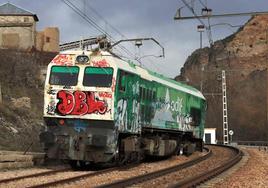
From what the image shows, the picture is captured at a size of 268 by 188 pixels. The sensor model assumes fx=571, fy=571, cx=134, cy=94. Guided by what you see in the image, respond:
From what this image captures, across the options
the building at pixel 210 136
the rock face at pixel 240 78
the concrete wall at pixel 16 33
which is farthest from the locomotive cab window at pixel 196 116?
the rock face at pixel 240 78

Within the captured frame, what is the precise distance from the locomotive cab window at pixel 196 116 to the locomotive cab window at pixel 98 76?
1148 centimetres

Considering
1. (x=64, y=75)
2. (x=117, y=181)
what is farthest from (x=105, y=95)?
(x=117, y=181)

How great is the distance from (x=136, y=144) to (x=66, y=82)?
140 inches

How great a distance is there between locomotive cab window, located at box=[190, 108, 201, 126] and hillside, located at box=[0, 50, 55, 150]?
8573 mm

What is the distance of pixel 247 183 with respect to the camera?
56.6ft

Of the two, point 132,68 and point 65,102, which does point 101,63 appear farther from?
point 65,102

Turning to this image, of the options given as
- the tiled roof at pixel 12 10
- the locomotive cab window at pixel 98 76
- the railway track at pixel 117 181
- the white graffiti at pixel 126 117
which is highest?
the tiled roof at pixel 12 10

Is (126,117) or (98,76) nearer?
(98,76)

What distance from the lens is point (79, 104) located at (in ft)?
66.2

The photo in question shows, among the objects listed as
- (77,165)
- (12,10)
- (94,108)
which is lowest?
(77,165)

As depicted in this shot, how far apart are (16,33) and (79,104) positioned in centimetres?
5079

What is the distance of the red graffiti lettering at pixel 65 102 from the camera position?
66.2ft

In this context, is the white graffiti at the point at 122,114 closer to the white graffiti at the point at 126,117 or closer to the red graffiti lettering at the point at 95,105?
the white graffiti at the point at 126,117

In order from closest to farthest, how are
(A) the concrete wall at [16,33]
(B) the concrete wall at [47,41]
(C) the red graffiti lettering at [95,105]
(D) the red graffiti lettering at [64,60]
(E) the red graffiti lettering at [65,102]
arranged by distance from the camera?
(C) the red graffiti lettering at [95,105]
(E) the red graffiti lettering at [65,102]
(D) the red graffiti lettering at [64,60]
(A) the concrete wall at [16,33]
(B) the concrete wall at [47,41]
